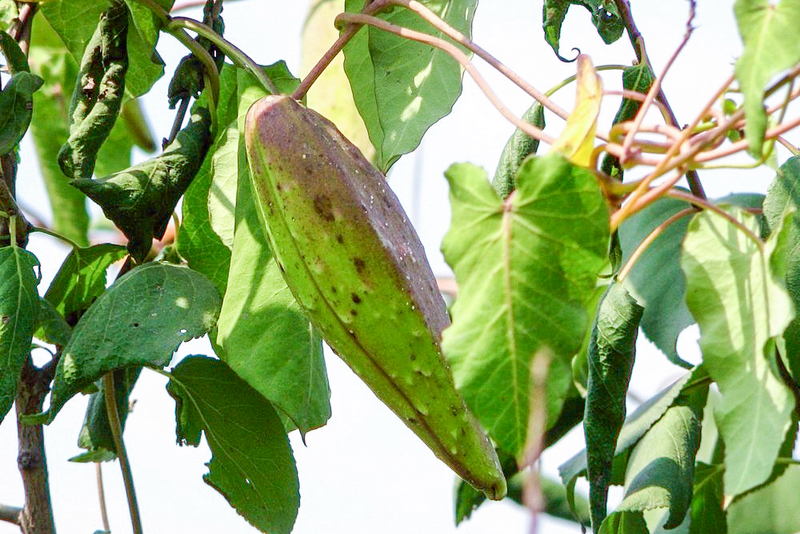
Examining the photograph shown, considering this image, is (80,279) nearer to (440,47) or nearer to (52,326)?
(52,326)

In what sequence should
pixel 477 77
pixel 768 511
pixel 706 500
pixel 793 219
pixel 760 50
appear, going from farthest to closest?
pixel 768 511 < pixel 706 500 < pixel 793 219 < pixel 477 77 < pixel 760 50

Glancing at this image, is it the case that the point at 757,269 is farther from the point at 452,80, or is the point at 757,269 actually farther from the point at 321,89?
the point at 321,89

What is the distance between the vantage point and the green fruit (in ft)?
2.43

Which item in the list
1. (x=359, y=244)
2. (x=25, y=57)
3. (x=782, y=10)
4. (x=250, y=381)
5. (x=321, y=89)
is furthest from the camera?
(x=321, y=89)

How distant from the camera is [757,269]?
65 cm

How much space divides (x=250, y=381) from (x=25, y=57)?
1.39ft

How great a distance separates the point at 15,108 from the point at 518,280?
1.92ft

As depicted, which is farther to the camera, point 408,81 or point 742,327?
point 408,81

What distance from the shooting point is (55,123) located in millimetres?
1482

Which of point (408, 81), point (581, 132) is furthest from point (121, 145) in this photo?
point (581, 132)

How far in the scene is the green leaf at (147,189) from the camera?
92 cm

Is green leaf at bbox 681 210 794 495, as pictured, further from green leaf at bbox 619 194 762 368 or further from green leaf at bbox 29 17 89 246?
green leaf at bbox 29 17 89 246

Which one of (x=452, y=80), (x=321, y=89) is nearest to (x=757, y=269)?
(x=452, y=80)

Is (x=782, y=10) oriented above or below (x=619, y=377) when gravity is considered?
above
